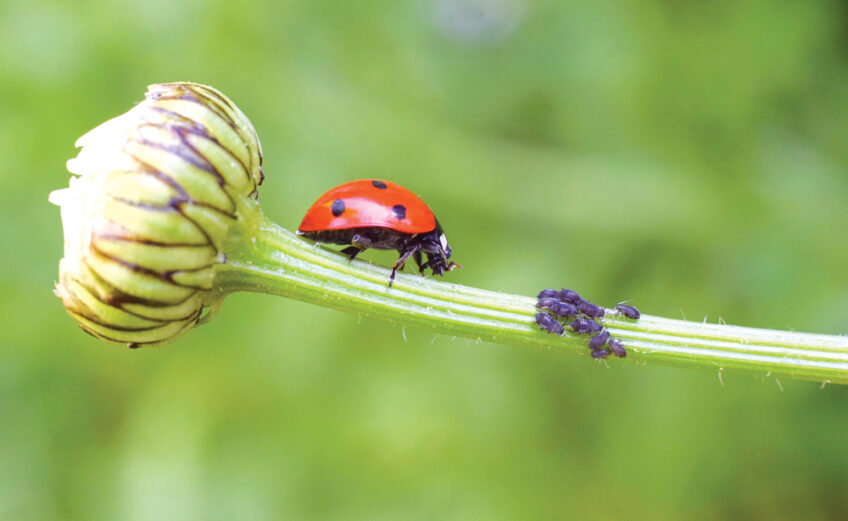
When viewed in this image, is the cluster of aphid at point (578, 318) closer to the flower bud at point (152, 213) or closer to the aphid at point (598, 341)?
the aphid at point (598, 341)

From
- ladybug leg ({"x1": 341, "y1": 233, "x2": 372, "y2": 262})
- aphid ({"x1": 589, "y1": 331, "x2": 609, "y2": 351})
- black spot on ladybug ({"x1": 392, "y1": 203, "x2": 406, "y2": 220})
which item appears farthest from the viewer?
black spot on ladybug ({"x1": 392, "y1": 203, "x2": 406, "y2": 220})

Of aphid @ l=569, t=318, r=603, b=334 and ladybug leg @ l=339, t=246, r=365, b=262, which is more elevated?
ladybug leg @ l=339, t=246, r=365, b=262

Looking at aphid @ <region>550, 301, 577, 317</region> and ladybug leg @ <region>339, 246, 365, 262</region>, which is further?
ladybug leg @ <region>339, 246, 365, 262</region>

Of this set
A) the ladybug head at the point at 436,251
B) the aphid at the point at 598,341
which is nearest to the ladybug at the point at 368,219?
the ladybug head at the point at 436,251

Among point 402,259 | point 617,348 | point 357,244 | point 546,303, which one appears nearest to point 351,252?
point 357,244

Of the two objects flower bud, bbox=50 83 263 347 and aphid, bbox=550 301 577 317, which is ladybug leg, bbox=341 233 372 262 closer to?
flower bud, bbox=50 83 263 347

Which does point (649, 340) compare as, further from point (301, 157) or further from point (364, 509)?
point (301, 157)

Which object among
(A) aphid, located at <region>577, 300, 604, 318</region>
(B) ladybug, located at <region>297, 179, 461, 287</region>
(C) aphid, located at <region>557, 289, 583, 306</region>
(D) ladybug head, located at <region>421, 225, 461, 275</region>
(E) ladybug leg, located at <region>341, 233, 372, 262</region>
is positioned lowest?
(A) aphid, located at <region>577, 300, 604, 318</region>

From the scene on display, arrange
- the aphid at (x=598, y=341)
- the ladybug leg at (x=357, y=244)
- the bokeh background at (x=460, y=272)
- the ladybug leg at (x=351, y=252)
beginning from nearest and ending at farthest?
the aphid at (x=598, y=341) → the ladybug leg at (x=351, y=252) → the ladybug leg at (x=357, y=244) → the bokeh background at (x=460, y=272)

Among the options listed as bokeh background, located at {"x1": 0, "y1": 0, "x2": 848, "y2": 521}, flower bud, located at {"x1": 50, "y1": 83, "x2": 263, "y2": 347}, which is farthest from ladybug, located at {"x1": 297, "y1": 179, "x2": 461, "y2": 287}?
bokeh background, located at {"x1": 0, "y1": 0, "x2": 848, "y2": 521}
